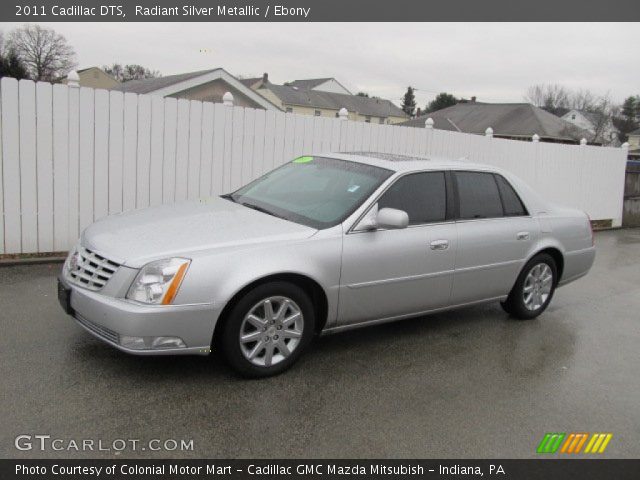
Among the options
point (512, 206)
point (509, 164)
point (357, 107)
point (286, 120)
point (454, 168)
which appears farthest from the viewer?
point (357, 107)

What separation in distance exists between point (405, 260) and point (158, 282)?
6.63ft

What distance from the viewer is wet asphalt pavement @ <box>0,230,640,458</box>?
3.39 m

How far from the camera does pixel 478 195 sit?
552 centimetres

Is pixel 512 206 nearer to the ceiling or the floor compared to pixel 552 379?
nearer to the ceiling

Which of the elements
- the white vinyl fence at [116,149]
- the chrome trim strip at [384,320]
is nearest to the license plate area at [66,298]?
the chrome trim strip at [384,320]

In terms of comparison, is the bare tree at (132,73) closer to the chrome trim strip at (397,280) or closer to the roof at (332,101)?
the roof at (332,101)

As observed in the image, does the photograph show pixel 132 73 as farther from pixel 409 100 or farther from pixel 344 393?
pixel 344 393

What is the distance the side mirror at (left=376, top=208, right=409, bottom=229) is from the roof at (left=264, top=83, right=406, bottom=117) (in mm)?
58231

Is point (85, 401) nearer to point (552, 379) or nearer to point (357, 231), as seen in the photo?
point (357, 231)

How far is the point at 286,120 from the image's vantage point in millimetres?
8828

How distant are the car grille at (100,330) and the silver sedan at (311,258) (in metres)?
0.01

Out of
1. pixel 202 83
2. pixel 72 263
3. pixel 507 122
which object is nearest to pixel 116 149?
Answer: pixel 72 263
